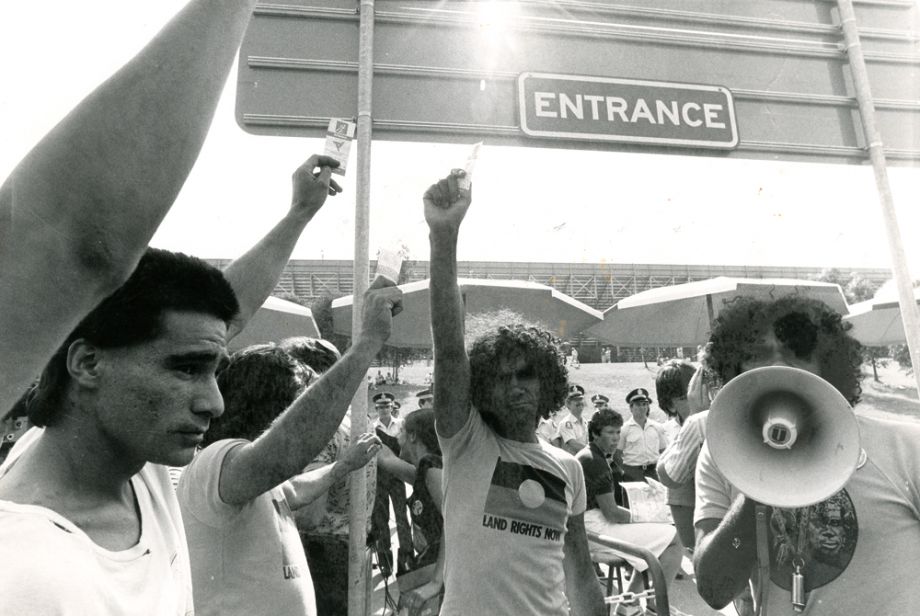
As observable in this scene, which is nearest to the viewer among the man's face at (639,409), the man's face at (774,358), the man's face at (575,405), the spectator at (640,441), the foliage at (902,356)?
the man's face at (774,358)

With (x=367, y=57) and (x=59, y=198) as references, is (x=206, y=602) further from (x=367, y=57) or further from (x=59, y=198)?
(x=367, y=57)

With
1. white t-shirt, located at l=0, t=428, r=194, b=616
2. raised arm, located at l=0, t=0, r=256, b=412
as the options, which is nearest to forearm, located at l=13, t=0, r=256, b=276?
raised arm, located at l=0, t=0, r=256, b=412

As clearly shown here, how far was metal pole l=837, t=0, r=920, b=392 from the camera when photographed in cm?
411

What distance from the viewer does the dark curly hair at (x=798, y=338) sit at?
1909mm

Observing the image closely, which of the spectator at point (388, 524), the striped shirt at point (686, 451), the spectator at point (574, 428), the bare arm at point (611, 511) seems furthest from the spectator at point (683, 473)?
the spectator at point (574, 428)

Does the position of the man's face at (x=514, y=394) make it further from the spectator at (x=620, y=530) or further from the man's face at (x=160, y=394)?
the spectator at (x=620, y=530)

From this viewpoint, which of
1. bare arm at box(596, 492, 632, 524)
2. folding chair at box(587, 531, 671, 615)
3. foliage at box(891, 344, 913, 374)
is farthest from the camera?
foliage at box(891, 344, 913, 374)

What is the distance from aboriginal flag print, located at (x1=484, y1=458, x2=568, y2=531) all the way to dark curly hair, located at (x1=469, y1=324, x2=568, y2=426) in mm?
221

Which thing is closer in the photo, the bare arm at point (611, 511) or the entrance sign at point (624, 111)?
the entrance sign at point (624, 111)

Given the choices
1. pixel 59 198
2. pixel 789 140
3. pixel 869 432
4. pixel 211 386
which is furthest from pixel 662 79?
pixel 59 198

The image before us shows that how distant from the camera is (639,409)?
25.4 ft

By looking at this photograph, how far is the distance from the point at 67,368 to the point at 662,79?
408 centimetres

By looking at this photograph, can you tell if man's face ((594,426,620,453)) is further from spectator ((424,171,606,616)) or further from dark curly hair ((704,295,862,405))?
dark curly hair ((704,295,862,405))

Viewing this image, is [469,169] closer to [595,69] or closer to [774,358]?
[774,358]
